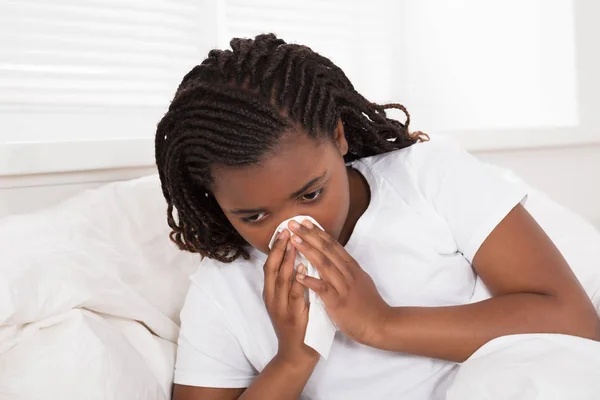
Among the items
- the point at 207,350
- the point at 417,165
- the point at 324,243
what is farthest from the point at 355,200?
the point at 207,350

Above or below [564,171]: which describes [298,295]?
above

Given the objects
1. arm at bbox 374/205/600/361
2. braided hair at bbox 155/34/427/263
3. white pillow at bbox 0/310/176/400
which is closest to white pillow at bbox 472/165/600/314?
arm at bbox 374/205/600/361

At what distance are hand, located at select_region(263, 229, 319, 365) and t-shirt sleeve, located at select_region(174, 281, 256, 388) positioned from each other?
0.12 metres

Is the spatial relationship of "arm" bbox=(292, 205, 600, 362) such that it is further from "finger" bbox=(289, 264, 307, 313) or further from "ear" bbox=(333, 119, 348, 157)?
"ear" bbox=(333, 119, 348, 157)

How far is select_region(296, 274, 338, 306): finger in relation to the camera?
0.93m

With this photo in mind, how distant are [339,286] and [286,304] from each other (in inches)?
3.6

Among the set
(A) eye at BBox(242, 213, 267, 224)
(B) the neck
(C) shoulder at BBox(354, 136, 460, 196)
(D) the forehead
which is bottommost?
(B) the neck

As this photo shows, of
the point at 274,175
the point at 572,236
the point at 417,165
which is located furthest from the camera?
the point at 572,236

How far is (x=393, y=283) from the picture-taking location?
107 centimetres

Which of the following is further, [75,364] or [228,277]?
[228,277]

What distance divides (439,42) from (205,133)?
62.1 inches

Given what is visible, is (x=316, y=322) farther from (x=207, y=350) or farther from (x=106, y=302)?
(x=106, y=302)

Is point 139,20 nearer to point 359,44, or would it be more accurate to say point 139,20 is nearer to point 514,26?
point 359,44

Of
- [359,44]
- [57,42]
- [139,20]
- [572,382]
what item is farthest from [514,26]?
[572,382]
